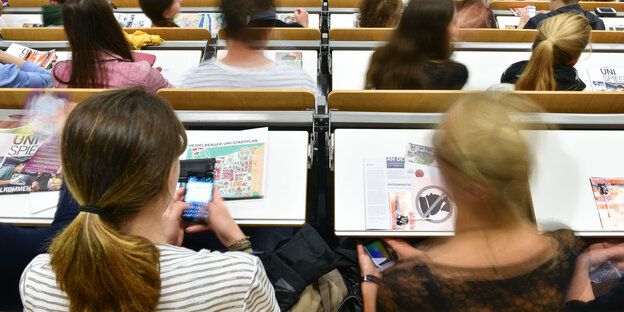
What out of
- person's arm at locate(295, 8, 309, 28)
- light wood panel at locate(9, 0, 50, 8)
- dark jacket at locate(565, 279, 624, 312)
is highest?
light wood panel at locate(9, 0, 50, 8)

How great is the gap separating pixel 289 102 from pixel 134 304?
1.12m

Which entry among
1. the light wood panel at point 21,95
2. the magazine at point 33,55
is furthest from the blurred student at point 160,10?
the light wood panel at point 21,95

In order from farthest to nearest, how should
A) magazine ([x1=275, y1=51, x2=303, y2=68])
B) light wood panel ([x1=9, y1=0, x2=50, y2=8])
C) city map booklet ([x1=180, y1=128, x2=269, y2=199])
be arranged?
light wood panel ([x1=9, y1=0, x2=50, y2=8])
magazine ([x1=275, y1=51, x2=303, y2=68])
city map booklet ([x1=180, y1=128, x2=269, y2=199])

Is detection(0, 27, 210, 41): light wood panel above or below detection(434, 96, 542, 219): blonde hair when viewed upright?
above

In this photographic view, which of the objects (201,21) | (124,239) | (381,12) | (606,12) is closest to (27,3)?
(201,21)

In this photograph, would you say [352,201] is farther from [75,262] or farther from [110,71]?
[110,71]

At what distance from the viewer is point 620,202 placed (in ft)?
4.51

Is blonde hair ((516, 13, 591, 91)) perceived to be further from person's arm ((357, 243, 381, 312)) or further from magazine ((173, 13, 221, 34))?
magazine ((173, 13, 221, 34))

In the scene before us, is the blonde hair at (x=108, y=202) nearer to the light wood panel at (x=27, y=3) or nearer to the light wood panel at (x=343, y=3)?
the light wood panel at (x=343, y=3)

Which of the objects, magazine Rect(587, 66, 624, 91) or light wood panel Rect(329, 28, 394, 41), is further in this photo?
light wood panel Rect(329, 28, 394, 41)

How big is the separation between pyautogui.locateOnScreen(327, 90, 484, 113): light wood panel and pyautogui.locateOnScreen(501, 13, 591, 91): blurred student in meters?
0.44

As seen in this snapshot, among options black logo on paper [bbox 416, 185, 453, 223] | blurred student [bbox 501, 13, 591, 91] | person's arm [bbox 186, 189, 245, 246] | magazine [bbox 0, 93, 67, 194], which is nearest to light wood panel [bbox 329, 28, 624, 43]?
blurred student [bbox 501, 13, 591, 91]

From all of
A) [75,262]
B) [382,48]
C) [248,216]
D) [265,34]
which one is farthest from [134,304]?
[382,48]

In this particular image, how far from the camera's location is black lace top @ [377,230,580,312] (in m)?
0.84
